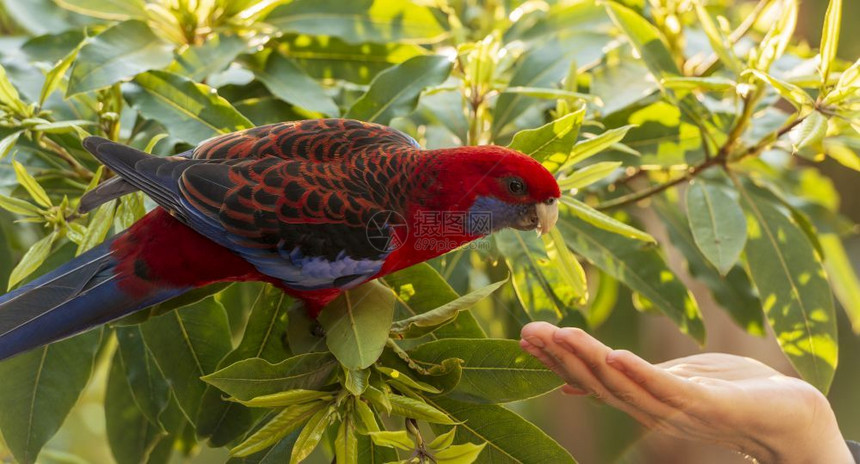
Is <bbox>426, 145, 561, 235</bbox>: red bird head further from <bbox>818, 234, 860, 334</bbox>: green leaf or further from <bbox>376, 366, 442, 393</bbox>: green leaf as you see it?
<bbox>818, 234, 860, 334</bbox>: green leaf

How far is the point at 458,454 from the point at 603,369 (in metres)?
0.30

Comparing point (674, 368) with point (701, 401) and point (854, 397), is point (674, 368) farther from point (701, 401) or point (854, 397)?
point (854, 397)

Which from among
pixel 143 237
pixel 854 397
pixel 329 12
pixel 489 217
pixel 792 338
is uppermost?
pixel 329 12

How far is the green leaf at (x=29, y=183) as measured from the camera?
1605 mm

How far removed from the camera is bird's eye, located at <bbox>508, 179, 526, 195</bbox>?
1667 millimetres

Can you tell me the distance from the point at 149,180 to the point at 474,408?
793mm

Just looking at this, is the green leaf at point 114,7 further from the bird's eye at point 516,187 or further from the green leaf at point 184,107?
the bird's eye at point 516,187

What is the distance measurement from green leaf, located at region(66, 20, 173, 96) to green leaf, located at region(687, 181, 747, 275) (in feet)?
4.50

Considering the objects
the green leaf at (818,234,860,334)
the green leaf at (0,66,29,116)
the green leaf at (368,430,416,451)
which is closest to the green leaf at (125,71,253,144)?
the green leaf at (0,66,29,116)

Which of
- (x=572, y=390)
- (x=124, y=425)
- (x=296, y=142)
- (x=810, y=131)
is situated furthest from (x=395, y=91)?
(x=124, y=425)

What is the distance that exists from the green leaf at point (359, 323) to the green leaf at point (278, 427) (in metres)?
0.12

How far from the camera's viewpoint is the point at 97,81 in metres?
1.76

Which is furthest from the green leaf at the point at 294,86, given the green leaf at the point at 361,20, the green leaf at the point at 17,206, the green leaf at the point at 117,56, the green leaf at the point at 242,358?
the green leaf at the point at 17,206

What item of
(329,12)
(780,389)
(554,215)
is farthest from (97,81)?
(780,389)
